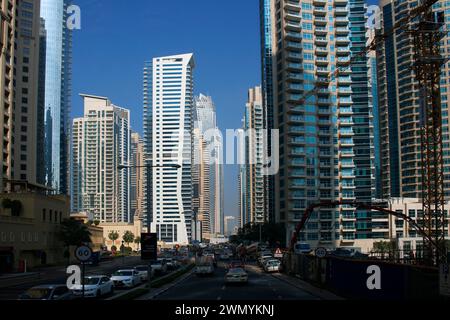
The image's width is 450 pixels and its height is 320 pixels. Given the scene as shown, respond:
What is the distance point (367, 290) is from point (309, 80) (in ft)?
383

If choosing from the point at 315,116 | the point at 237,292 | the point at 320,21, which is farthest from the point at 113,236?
the point at 237,292

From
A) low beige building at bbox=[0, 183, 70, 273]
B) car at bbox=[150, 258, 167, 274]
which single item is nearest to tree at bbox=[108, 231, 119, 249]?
low beige building at bbox=[0, 183, 70, 273]

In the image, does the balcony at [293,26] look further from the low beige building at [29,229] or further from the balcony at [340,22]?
the low beige building at [29,229]

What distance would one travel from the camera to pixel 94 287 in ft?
113

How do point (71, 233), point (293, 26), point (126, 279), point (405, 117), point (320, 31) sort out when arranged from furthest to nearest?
1. point (405, 117)
2. point (320, 31)
3. point (293, 26)
4. point (71, 233)
5. point (126, 279)

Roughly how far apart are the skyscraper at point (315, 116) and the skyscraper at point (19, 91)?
61841mm

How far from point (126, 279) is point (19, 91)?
106 m

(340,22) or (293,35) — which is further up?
(340,22)

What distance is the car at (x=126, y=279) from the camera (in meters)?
44.0

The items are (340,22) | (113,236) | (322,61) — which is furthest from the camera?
(113,236)

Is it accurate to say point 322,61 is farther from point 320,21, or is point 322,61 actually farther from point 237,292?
point 237,292

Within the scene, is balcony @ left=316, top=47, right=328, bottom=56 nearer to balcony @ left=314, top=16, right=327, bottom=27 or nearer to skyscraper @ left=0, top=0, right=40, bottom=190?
balcony @ left=314, top=16, right=327, bottom=27
